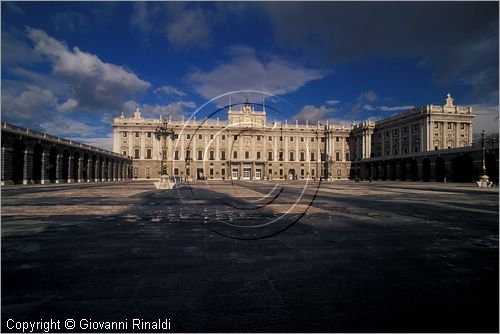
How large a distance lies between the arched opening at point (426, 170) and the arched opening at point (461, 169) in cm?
600

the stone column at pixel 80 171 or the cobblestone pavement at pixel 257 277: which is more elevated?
the stone column at pixel 80 171

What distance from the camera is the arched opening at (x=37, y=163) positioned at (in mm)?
39406

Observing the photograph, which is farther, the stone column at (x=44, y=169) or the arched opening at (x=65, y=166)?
the arched opening at (x=65, y=166)

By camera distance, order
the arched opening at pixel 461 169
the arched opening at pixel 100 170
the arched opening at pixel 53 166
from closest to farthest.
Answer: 1. the arched opening at pixel 53 166
2. the arched opening at pixel 461 169
3. the arched opening at pixel 100 170

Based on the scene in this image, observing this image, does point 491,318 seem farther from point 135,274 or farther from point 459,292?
point 135,274

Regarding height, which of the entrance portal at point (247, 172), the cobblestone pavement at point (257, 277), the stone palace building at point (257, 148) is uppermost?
the stone palace building at point (257, 148)

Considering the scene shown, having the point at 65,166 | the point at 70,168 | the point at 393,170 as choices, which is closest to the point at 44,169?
the point at 70,168

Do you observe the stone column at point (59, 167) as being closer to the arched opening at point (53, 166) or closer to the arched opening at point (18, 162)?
the arched opening at point (53, 166)

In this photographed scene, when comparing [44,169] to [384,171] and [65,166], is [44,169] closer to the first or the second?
[65,166]

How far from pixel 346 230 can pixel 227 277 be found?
5177 millimetres

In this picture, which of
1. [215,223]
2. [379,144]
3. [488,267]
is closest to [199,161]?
[379,144]

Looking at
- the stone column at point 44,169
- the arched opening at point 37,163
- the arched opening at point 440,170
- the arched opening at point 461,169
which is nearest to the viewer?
the arched opening at point 37,163

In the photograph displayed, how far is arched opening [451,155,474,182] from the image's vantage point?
55041 mm

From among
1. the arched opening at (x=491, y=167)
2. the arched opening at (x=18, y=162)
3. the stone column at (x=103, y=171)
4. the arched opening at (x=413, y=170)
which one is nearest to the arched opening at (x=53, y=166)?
the arched opening at (x=18, y=162)
